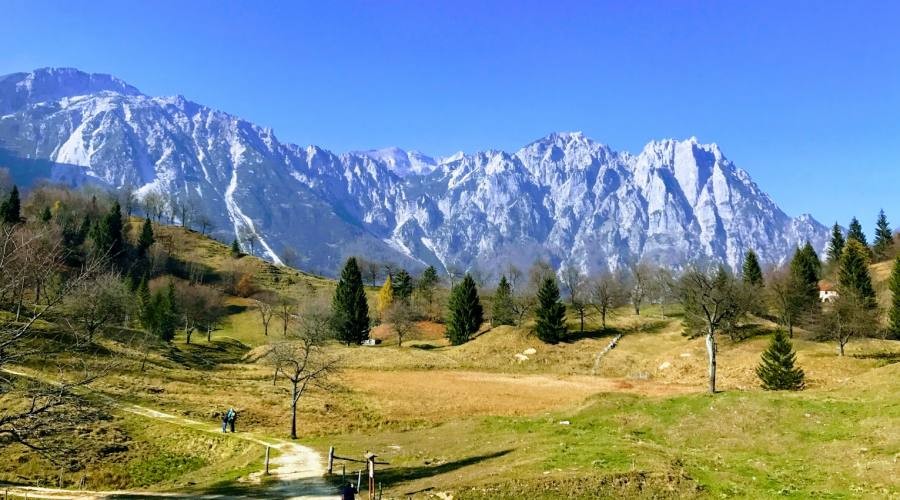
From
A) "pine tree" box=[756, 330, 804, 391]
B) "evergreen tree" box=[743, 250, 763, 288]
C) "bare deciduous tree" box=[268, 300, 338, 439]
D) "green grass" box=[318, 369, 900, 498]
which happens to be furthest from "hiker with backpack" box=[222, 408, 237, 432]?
"evergreen tree" box=[743, 250, 763, 288]

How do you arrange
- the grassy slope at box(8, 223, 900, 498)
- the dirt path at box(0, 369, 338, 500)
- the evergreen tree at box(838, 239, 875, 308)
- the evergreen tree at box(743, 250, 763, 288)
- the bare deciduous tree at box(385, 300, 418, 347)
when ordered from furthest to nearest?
the evergreen tree at box(743, 250, 763, 288) → the bare deciduous tree at box(385, 300, 418, 347) → the evergreen tree at box(838, 239, 875, 308) → the dirt path at box(0, 369, 338, 500) → the grassy slope at box(8, 223, 900, 498)

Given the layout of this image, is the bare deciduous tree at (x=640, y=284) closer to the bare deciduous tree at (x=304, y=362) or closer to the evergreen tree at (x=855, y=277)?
the evergreen tree at (x=855, y=277)

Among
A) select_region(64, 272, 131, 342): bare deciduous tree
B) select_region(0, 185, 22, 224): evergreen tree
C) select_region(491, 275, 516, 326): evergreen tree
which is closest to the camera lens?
select_region(64, 272, 131, 342): bare deciduous tree

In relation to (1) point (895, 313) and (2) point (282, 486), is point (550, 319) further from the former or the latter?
(2) point (282, 486)

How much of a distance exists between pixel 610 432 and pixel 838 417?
46.0 feet

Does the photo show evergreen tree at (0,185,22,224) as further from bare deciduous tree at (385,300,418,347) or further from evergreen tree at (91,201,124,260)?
bare deciduous tree at (385,300,418,347)

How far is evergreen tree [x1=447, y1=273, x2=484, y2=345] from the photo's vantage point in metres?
117

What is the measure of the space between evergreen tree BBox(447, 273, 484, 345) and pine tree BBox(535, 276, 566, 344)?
57.2 feet

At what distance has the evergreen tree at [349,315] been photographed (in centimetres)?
11575

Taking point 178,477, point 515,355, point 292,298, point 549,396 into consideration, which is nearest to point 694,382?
point 549,396

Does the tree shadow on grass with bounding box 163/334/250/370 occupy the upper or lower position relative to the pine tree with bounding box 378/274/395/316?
lower

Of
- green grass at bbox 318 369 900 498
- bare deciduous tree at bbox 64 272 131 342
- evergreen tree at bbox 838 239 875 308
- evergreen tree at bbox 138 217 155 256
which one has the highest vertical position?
evergreen tree at bbox 138 217 155 256

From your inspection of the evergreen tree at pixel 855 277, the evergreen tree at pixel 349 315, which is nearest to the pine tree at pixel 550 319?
the evergreen tree at pixel 349 315

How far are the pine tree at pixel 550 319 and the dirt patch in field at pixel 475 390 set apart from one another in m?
19.0
